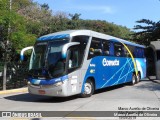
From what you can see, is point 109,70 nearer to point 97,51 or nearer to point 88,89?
point 97,51

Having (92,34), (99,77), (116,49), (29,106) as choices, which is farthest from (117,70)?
(29,106)

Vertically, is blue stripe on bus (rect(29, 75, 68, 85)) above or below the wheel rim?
above

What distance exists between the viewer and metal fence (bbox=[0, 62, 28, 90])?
75.2 feet

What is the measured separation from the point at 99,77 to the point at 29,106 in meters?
4.82

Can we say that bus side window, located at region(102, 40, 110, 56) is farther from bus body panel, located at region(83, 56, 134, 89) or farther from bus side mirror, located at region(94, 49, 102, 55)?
bus side mirror, located at region(94, 49, 102, 55)

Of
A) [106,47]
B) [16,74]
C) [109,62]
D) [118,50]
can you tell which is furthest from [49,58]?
[16,74]

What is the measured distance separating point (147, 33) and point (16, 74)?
1777 centimetres

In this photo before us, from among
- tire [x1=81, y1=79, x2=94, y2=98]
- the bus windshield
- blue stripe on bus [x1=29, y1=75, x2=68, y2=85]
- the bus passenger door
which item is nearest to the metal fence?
the bus windshield

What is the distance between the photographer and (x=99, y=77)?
55.6 ft

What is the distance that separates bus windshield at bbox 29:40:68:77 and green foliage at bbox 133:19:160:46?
2199 centimetres

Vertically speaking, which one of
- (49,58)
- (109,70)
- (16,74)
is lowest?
(16,74)

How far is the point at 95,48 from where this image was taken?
54.2ft

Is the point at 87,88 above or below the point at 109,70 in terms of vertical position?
below

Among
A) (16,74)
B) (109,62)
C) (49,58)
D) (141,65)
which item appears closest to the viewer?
(49,58)
